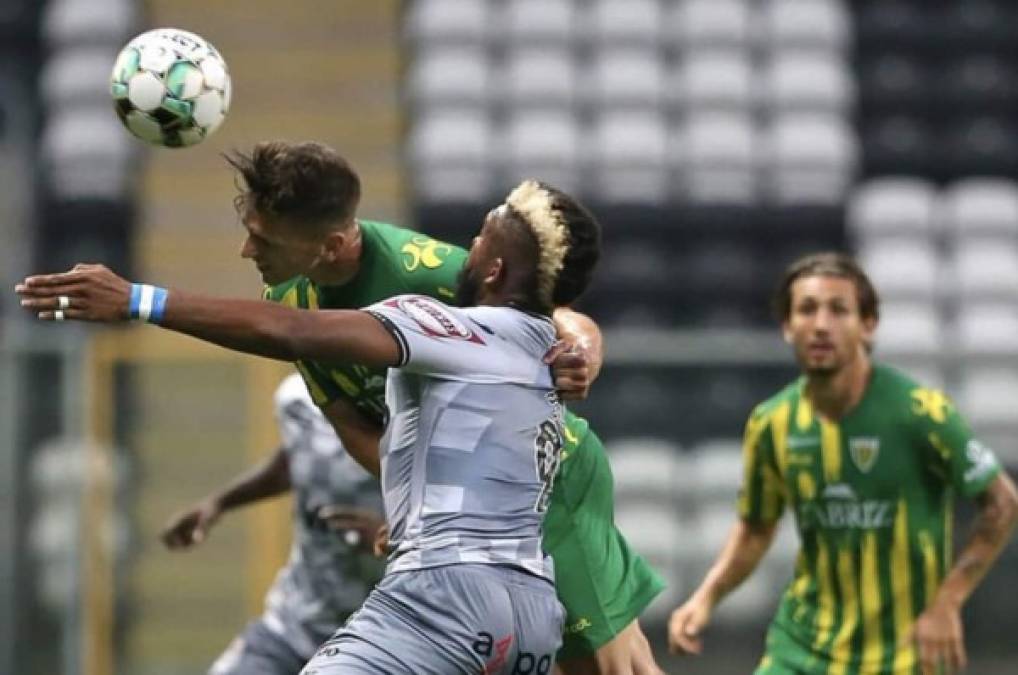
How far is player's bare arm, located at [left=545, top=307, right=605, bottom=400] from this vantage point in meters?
4.43

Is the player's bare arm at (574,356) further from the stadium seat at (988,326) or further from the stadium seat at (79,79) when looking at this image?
the stadium seat at (79,79)

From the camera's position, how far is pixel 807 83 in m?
13.1

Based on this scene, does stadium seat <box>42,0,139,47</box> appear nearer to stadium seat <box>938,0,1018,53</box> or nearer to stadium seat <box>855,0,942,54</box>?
stadium seat <box>855,0,942,54</box>

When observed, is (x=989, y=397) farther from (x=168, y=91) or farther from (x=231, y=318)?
(x=231, y=318)

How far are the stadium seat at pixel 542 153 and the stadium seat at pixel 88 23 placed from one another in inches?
105

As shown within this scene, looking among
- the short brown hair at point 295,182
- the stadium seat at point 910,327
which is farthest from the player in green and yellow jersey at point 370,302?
the stadium seat at point 910,327

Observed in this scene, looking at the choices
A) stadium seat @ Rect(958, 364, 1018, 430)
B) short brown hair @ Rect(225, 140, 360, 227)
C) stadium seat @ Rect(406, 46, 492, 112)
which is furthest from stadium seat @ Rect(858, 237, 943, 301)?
short brown hair @ Rect(225, 140, 360, 227)

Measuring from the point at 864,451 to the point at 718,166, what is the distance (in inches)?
263

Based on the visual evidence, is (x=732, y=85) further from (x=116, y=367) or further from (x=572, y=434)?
(x=572, y=434)

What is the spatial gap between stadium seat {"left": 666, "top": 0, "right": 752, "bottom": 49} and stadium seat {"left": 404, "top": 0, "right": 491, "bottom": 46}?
4.02 feet

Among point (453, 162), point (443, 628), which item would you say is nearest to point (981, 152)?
point (453, 162)

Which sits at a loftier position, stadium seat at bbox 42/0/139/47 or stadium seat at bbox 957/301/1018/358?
stadium seat at bbox 42/0/139/47

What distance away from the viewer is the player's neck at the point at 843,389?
6191 mm

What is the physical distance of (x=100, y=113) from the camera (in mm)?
13227
